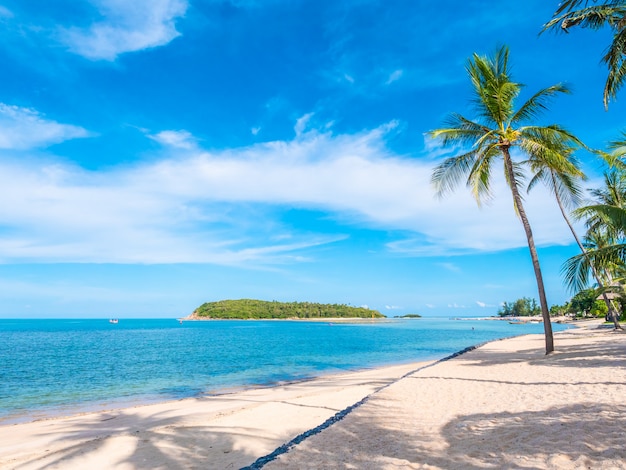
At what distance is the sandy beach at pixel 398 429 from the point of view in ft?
16.7

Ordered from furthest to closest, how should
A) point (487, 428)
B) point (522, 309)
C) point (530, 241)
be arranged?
point (522, 309), point (530, 241), point (487, 428)

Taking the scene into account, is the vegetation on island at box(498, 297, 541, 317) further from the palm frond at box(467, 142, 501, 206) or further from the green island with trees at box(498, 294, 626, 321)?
the palm frond at box(467, 142, 501, 206)

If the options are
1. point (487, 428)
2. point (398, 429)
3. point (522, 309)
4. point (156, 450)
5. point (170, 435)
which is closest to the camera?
point (487, 428)

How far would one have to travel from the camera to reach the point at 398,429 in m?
6.73

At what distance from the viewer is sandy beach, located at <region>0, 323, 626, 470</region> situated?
5078 millimetres

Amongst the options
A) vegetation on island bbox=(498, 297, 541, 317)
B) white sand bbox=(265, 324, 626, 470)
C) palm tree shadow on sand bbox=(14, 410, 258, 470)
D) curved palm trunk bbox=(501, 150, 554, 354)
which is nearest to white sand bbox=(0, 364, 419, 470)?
palm tree shadow on sand bbox=(14, 410, 258, 470)

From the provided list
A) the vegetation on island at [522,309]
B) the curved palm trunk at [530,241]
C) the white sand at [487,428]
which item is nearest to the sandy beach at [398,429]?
the white sand at [487,428]

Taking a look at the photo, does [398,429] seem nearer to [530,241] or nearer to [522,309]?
[530,241]

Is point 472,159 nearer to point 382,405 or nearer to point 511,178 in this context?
point 511,178

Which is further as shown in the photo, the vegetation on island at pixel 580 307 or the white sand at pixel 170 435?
the vegetation on island at pixel 580 307

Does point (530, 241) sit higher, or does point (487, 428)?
point (530, 241)

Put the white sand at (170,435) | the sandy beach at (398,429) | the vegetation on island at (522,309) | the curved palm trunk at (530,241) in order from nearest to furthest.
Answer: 1. the sandy beach at (398,429)
2. the white sand at (170,435)
3. the curved palm trunk at (530,241)
4. the vegetation on island at (522,309)

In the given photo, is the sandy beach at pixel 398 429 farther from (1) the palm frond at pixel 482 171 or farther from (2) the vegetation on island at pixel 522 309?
(2) the vegetation on island at pixel 522 309

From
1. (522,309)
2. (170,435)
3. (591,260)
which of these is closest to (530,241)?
(591,260)
